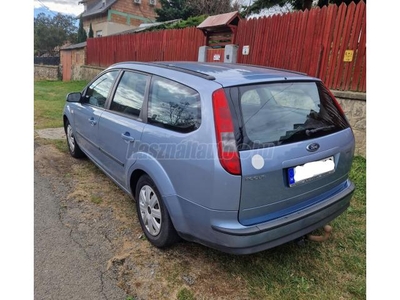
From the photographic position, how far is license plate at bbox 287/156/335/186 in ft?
6.77

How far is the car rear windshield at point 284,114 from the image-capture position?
2.02 meters

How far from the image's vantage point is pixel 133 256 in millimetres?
2520

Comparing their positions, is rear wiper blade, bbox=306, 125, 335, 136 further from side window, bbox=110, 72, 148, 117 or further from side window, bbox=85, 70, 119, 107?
side window, bbox=85, 70, 119, 107

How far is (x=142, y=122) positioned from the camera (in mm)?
2641

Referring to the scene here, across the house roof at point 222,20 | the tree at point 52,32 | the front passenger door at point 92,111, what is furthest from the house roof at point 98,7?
the front passenger door at point 92,111

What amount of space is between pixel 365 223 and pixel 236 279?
1.73 metres

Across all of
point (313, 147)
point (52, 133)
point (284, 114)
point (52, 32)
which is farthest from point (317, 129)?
point (52, 32)

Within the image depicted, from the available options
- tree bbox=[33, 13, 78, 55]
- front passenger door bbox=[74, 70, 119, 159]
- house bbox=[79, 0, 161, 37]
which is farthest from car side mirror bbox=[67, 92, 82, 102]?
tree bbox=[33, 13, 78, 55]

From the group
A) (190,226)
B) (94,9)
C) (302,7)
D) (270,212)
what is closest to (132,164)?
(190,226)

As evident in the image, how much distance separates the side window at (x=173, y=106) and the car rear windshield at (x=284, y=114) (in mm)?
338

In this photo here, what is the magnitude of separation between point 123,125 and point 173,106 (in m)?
0.75

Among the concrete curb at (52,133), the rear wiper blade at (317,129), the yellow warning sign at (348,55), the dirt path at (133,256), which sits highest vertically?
the yellow warning sign at (348,55)

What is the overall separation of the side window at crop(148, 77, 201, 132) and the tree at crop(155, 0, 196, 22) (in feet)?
83.4

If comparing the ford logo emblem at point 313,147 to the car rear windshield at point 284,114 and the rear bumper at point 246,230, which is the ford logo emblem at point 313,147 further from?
the rear bumper at point 246,230
